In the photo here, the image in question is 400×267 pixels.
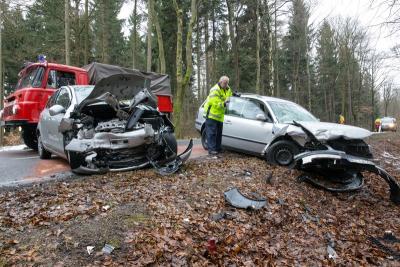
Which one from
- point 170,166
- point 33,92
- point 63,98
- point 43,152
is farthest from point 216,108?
point 33,92

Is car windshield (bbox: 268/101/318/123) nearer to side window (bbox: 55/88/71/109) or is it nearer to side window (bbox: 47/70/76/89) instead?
side window (bbox: 55/88/71/109)

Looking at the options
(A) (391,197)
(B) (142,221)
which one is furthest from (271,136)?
(B) (142,221)

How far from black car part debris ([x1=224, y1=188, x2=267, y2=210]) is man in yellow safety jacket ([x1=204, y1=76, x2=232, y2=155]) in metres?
3.32

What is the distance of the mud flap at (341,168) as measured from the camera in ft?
20.8

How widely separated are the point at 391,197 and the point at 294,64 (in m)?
35.3

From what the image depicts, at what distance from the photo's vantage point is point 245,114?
9.36 meters

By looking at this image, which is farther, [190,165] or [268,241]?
[190,165]

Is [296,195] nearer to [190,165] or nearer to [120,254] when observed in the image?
[190,165]

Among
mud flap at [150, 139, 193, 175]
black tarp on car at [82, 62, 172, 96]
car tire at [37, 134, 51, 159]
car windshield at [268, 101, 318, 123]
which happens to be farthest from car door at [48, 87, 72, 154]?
car windshield at [268, 101, 318, 123]

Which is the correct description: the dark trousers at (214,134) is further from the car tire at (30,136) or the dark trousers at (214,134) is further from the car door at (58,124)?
the car tire at (30,136)

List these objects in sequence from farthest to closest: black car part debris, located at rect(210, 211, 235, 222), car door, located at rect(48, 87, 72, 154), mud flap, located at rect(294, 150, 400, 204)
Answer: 1. car door, located at rect(48, 87, 72, 154)
2. mud flap, located at rect(294, 150, 400, 204)
3. black car part debris, located at rect(210, 211, 235, 222)

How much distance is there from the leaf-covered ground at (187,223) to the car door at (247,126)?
181 centimetres

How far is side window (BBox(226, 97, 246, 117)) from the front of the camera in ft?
31.4

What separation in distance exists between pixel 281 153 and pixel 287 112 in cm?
151
